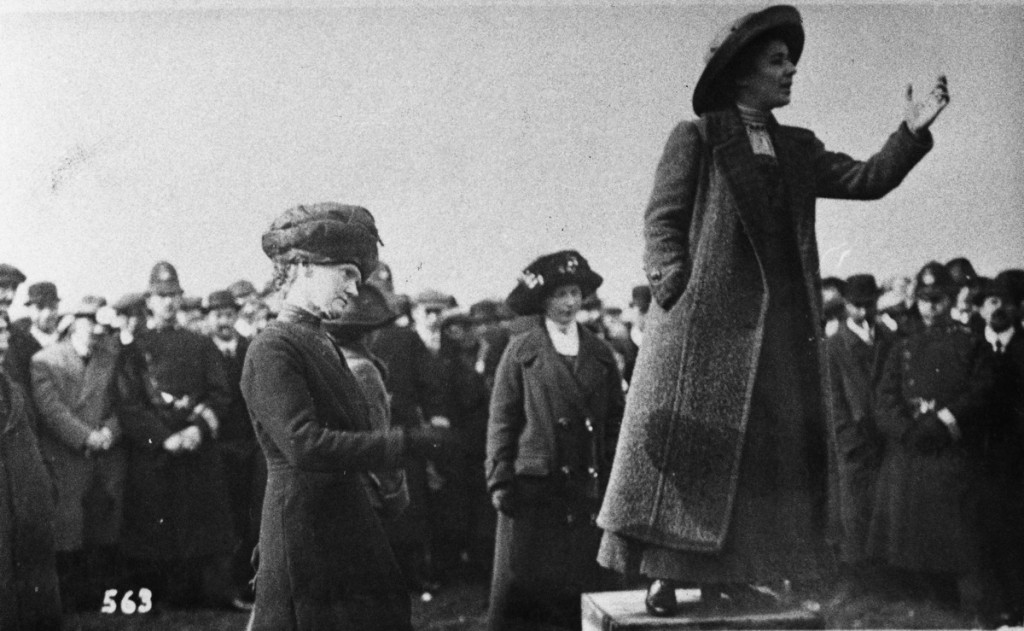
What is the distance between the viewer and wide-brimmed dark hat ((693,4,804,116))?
4152 millimetres

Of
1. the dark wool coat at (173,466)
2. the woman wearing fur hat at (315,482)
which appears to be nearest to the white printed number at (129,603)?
the dark wool coat at (173,466)

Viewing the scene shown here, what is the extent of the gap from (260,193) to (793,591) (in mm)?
2736

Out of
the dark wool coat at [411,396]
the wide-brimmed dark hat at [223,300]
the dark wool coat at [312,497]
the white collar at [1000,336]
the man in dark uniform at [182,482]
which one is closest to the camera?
the dark wool coat at [312,497]

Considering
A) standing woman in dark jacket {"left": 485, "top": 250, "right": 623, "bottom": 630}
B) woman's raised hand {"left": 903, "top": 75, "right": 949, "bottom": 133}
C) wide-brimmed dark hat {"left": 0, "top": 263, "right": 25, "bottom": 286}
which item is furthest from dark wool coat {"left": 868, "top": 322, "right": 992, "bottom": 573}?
wide-brimmed dark hat {"left": 0, "top": 263, "right": 25, "bottom": 286}

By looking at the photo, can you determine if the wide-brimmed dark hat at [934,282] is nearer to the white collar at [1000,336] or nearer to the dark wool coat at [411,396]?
the white collar at [1000,336]

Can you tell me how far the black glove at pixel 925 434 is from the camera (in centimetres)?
442

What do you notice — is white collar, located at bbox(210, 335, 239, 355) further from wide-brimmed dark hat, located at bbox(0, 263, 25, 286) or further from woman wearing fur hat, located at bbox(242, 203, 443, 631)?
wide-brimmed dark hat, located at bbox(0, 263, 25, 286)

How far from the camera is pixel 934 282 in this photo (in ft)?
14.9

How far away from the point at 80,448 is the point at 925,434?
3.53 metres

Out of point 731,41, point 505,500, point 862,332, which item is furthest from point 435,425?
point 731,41

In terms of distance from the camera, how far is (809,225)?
4.15m

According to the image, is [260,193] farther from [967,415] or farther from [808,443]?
[967,415]

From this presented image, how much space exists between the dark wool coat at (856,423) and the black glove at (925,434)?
0.15 m

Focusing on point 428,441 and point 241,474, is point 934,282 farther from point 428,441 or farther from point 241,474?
point 241,474
